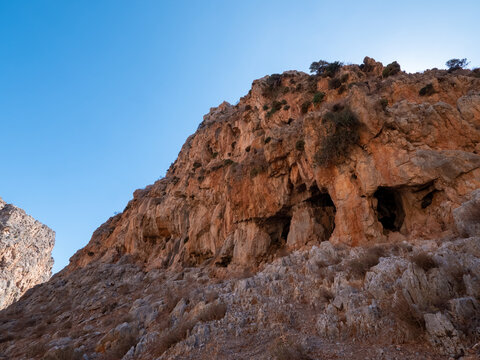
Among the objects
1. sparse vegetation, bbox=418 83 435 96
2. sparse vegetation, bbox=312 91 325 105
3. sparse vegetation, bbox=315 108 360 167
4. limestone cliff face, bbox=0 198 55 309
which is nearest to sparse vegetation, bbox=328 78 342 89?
sparse vegetation, bbox=312 91 325 105

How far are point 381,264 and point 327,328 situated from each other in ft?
10.3

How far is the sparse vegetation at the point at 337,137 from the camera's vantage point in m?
15.0

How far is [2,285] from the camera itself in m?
62.5

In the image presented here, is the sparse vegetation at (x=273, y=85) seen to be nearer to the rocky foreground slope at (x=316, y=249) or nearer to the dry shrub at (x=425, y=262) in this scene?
the rocky foreground slope at (x=316, y=249)

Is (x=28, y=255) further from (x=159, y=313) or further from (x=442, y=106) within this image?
(x=442, y=106)

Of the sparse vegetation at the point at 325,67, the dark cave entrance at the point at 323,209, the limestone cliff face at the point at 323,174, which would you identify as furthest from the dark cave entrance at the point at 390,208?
the sparse vegetation at the point at 325,67

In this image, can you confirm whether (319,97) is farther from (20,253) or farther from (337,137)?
(20,253)

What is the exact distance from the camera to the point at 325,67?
25328 millimetres

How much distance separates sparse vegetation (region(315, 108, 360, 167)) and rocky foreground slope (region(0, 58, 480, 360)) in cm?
7

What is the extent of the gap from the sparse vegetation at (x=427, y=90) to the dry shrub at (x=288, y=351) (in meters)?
15.7

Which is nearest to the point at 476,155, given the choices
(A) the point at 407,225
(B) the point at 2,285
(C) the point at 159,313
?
(A) the point at 407,225

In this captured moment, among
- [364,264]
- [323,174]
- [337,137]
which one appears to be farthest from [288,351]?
[337,137]

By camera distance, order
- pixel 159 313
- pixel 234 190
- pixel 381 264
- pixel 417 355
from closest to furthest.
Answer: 1. pixel 417 355
2. pixel 381 264
3. pixel 159 313
4. pixel 234 190

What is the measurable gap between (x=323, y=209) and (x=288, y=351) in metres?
13.9
